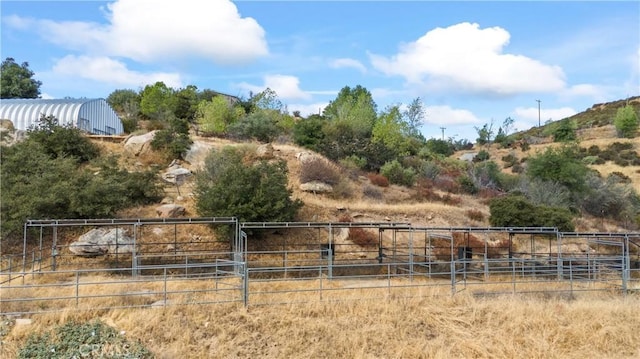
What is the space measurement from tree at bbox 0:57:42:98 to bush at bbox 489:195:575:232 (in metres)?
58.3

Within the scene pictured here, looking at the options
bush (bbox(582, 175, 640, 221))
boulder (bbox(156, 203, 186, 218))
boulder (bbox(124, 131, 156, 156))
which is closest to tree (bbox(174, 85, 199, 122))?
boulder (bbox(124, 131, 156, 156))

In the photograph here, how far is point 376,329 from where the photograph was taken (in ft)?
44.3

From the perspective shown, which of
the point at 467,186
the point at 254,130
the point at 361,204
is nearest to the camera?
the point at 361,204

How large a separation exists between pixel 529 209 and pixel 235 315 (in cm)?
2144

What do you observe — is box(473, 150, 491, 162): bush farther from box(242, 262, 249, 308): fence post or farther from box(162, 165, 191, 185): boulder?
box(242, 262, 249, 308): fence post

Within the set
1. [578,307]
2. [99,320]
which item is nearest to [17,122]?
[99,320]

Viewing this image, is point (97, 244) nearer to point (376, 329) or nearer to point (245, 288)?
point (245, 288)

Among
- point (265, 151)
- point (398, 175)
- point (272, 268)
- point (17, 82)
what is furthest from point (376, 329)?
point (17, 82)

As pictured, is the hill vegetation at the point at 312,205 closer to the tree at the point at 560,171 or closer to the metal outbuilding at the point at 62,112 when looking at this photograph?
the tree at the point at 560,171

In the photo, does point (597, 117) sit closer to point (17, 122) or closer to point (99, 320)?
point (17, 122)

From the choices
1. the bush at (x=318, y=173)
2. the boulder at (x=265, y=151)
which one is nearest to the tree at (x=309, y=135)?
the boulder at (x=265, y=151)

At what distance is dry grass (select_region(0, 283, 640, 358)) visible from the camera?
12398mm

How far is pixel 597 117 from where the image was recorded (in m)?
109

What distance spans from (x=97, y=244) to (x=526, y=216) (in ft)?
74.1
